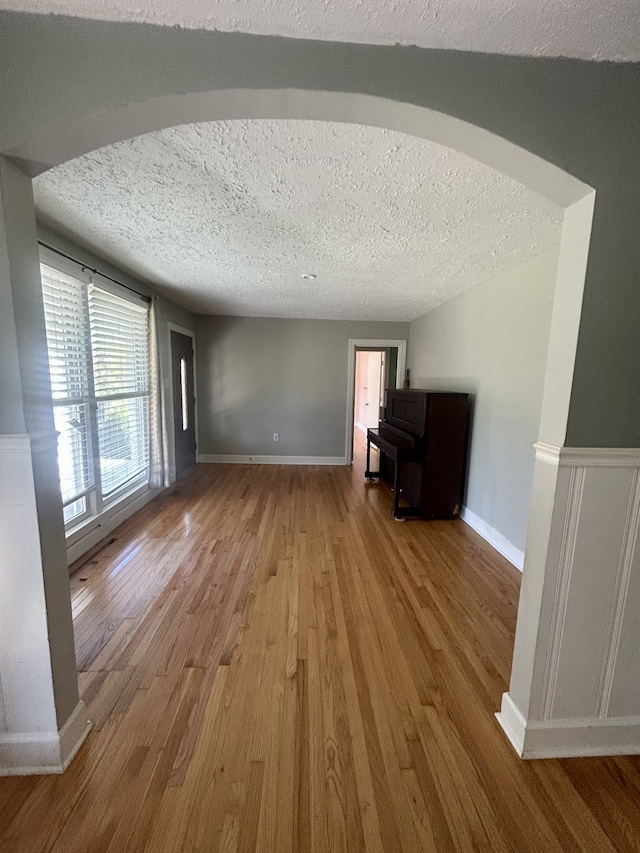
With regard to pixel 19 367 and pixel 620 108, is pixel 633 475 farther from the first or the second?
pixel 19 367

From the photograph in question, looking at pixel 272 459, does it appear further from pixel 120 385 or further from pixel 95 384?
pixel 95 384

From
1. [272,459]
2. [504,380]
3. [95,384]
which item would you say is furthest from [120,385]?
[504,380]

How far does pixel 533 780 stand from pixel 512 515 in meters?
1.68

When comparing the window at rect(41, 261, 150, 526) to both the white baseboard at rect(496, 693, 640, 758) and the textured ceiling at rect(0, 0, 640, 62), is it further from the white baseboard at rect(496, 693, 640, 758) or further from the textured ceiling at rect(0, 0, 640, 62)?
the white baseboard at rect(496, 693, 640, 758)

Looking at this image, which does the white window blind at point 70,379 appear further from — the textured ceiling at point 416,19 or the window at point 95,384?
the textured ceiling at point 416,19

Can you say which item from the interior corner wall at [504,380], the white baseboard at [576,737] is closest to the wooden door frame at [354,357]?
the interior corner wall at [504,380]

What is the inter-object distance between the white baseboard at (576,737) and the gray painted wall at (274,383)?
418cm

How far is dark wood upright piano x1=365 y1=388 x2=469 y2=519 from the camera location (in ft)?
10.2

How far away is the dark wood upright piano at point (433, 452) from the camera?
3115 millimetres

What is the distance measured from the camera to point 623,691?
3.94 feet

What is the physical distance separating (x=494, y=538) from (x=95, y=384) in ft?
11.7

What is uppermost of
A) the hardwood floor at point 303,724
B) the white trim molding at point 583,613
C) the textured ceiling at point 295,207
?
the textured ceiling at point 295,207

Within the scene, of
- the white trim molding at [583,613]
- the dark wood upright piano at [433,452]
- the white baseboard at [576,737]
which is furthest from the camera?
the dark wood upright piano at [433,452]

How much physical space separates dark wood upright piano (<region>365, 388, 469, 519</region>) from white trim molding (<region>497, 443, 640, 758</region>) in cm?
197
